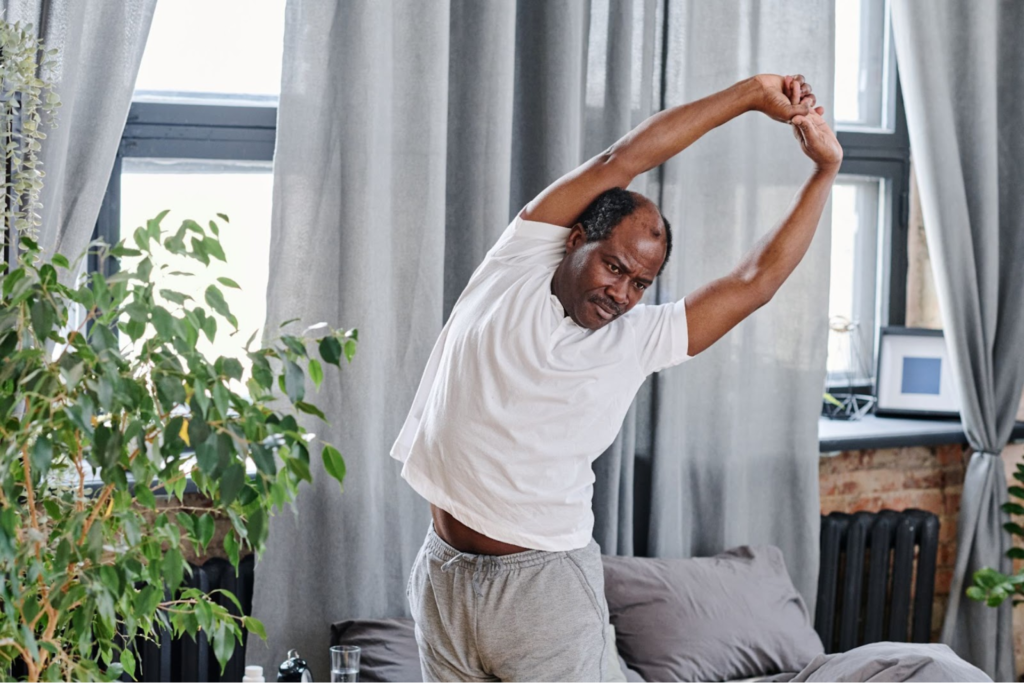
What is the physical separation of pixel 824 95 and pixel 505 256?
168 cm

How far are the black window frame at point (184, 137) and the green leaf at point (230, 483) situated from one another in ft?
5.45

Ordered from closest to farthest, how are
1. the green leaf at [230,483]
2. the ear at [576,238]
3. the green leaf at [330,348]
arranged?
the green leaf at [230,483]
the green leaf at [330,348]
the ear at [576,238]

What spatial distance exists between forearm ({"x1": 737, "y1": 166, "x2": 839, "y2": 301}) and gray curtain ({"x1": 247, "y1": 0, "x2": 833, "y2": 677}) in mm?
933

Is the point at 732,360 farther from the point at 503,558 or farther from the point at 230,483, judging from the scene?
the point at 230,483

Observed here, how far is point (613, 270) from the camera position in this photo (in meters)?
1.64

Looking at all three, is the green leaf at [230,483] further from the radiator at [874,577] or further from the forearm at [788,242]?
the radiator at [874,577]

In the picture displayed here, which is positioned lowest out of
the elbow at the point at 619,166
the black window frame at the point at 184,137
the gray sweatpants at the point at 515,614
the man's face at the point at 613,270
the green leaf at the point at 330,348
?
the gray sweatpants at the point at 515,614

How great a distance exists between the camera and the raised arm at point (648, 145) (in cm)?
174

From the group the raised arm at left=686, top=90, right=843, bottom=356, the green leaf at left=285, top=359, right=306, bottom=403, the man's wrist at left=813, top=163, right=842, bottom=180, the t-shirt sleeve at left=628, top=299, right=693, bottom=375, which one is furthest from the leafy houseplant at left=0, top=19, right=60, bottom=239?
the man's wrist at left=813, top=163, right=842, bottom=180

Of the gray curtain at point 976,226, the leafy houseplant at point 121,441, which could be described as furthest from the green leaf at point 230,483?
the gray curtain at point 976,226

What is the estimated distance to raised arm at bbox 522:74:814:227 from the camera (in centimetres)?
174

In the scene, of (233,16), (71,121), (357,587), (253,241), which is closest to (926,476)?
(357,587)

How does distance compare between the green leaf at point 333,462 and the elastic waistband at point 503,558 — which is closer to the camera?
the green leaf at point 333,462

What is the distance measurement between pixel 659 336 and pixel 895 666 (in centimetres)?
80
